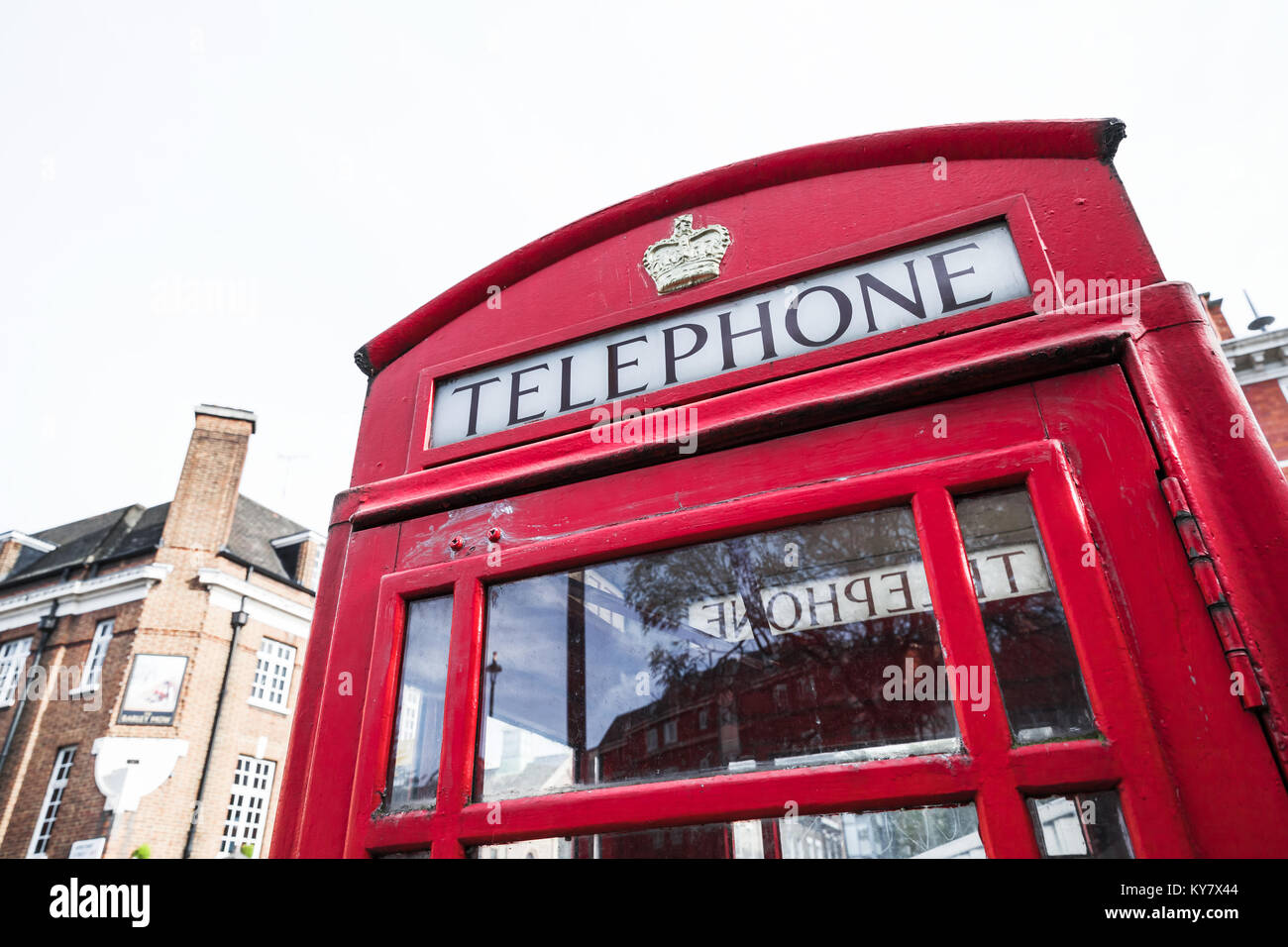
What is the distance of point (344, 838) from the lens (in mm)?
1926

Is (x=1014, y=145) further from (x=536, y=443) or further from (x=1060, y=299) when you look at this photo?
(x=536, y=443)

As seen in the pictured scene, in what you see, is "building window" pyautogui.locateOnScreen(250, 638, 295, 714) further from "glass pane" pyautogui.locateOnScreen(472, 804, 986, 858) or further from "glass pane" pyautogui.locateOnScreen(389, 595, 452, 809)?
Answer: "glass pane" pyautogui.locateOnScreen(472, 804, 986, 858)

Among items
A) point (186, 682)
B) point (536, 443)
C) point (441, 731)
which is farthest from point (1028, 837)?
point (186, 682)

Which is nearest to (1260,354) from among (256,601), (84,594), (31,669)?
(256,601)

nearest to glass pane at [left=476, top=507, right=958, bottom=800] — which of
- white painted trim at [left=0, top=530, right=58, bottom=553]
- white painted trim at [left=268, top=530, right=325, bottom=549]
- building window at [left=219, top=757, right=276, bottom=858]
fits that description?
building window at [left=219, top=757, right=276, bottom=858]

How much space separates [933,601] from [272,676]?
2007 cm

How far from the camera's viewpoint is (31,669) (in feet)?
58.3

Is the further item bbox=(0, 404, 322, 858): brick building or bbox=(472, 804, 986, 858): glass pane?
bbox=(0, 404, 322, 858): brick building

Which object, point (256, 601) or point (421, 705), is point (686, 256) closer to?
point (421, 705)

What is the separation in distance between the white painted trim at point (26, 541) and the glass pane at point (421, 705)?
2599 cm

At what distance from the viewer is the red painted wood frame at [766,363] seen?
1.92 metres

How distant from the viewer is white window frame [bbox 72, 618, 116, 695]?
651 inches

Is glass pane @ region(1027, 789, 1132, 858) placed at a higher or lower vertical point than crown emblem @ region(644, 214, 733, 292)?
lower
